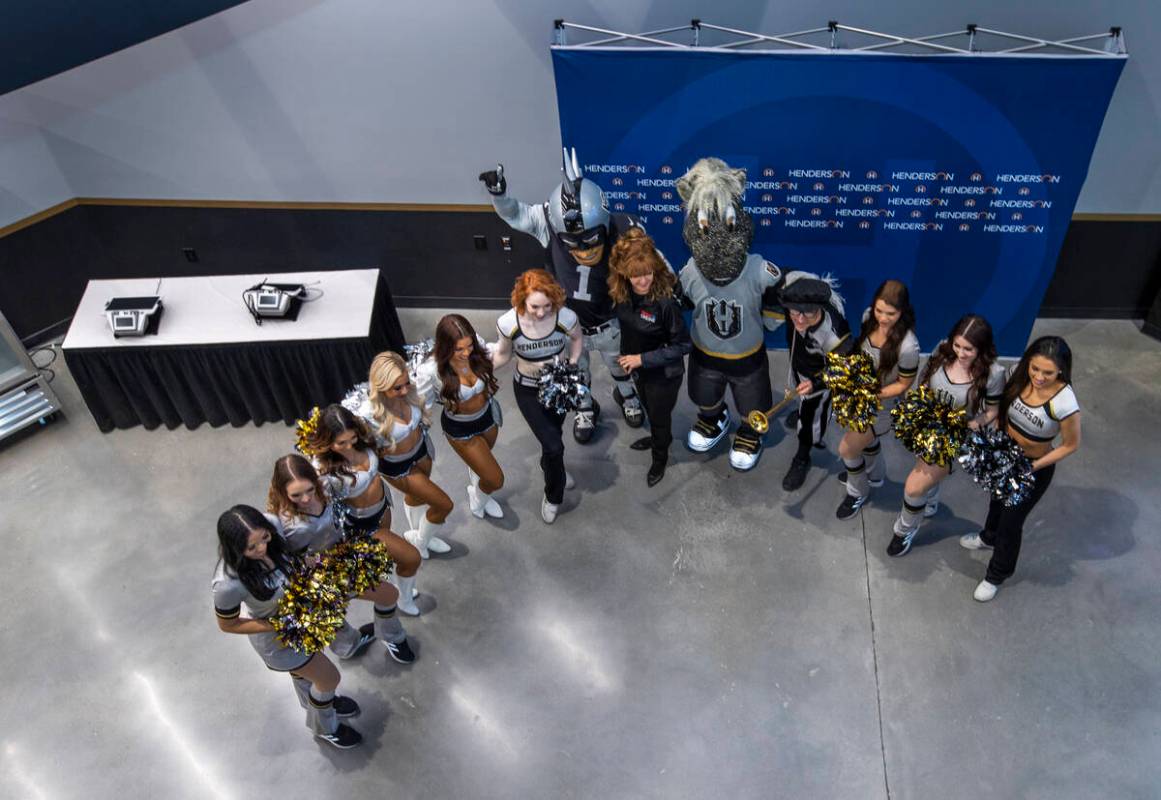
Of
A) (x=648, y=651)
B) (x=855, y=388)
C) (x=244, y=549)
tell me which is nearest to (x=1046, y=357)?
(x=855, y=388)

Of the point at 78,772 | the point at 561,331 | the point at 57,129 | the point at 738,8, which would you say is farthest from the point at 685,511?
the point at 57,129

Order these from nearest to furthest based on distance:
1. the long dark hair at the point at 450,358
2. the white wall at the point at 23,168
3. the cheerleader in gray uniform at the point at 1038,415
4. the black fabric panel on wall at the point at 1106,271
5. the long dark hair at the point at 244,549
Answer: the long dark hair at the point at 244,549 < the cheerleader in gray uniform at the point at 1038,415 < the long dark hair at the point at 450,358 < the black fabric panel on wall at the point at 1106,271 < the white wall at the point at 23,168

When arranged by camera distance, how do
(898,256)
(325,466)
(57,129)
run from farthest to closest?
(57,129)
(898,256)
(325,466)

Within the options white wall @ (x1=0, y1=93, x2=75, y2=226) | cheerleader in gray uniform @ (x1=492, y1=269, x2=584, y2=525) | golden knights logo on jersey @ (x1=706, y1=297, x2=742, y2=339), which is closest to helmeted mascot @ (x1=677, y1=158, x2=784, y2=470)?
golden knights logo on jersey @ (x1=706, y1=297, x2=742, y2=339)

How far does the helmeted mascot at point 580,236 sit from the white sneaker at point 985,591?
2.11 metres

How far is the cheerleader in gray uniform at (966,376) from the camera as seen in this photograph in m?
3.62

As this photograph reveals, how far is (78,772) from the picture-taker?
401 cm

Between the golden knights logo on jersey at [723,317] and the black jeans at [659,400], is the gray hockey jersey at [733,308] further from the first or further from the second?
the black jeans at [659,400]

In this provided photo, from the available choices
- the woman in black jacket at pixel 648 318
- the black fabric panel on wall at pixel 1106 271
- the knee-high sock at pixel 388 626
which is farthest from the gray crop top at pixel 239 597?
the black fabric panel on wall at pixel 1106 271

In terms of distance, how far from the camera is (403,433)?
3955 mm

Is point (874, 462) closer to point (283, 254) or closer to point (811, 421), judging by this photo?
point (811, 421)

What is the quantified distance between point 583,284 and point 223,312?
2.25m

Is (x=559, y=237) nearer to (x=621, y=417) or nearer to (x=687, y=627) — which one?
(x=621, y=417)

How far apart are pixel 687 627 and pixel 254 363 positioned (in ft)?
9.58
